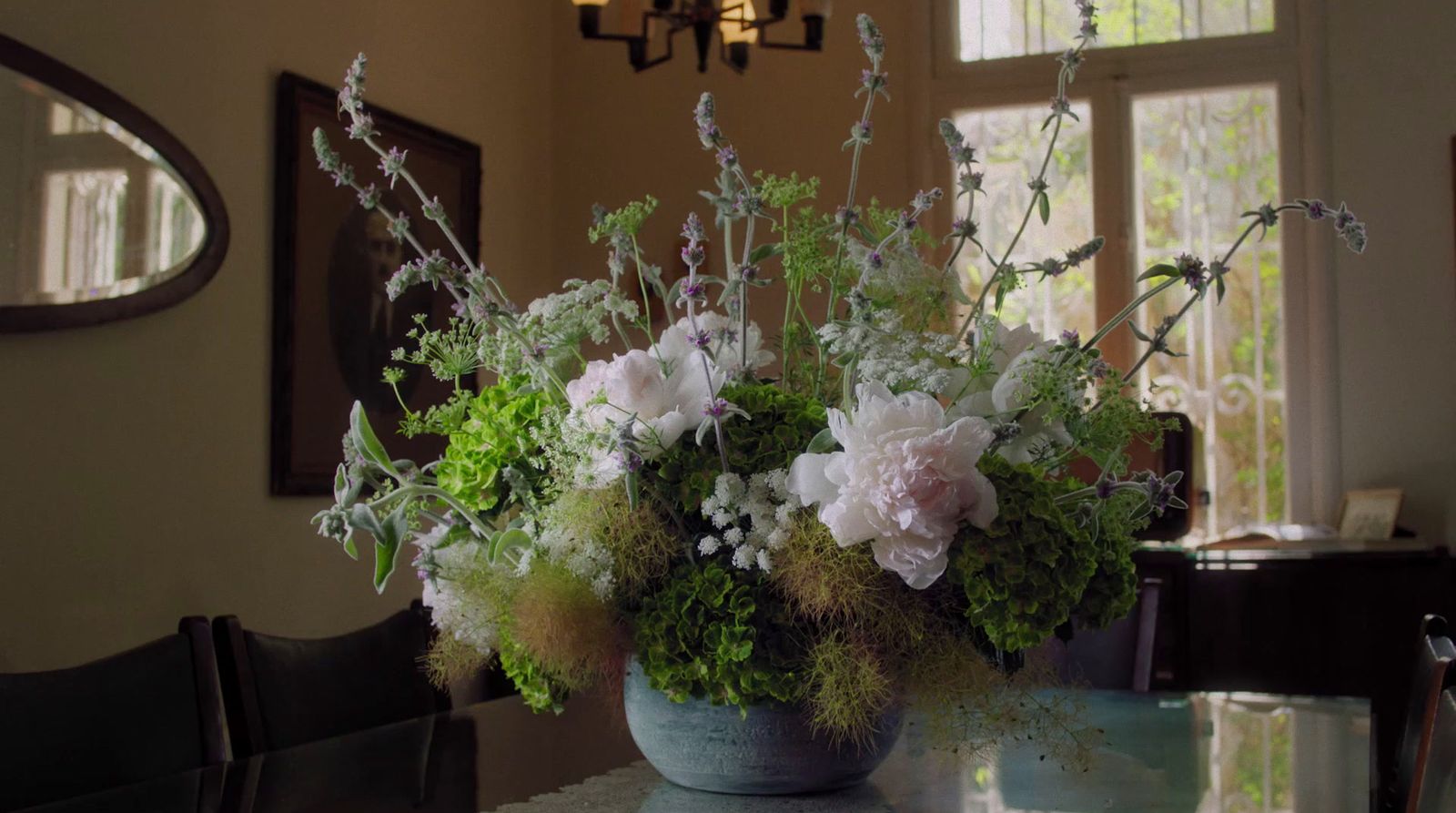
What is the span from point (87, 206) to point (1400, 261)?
3.59 m

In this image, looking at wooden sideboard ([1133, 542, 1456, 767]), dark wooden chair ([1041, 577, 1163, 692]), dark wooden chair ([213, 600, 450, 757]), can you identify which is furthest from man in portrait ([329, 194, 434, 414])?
wooden sideboard ([1133, 542, 1456, 767])

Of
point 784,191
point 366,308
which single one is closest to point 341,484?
point 784,191

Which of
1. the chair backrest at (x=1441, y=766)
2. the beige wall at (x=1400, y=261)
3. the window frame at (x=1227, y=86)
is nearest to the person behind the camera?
the chair backrest at (x=1441, y=766)

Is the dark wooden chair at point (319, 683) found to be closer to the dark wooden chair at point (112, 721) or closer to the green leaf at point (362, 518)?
the dark wooden chair at point (112, 721)

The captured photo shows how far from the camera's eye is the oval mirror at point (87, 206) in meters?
2.71

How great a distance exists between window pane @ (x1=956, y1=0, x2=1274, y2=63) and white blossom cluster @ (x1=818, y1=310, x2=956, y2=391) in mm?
3465

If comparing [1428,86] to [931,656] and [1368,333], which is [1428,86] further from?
[931,656]

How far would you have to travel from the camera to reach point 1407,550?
3656 millimetres

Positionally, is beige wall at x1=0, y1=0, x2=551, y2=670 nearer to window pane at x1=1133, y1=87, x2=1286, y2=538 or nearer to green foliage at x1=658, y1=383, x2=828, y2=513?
green foliage at x1=658, y1=383, x2=828, y2=513

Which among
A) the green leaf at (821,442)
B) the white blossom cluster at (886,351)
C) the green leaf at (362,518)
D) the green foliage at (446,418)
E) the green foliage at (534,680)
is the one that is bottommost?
the green foliage at (534,680)

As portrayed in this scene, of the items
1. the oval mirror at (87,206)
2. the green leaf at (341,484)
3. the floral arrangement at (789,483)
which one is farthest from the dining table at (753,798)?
the oval mirror at (87,206)

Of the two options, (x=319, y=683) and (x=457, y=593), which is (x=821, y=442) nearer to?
(x=457, y=593)

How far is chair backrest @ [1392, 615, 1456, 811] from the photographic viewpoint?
4.78 ft

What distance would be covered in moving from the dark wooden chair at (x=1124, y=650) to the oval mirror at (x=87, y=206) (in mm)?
2109
